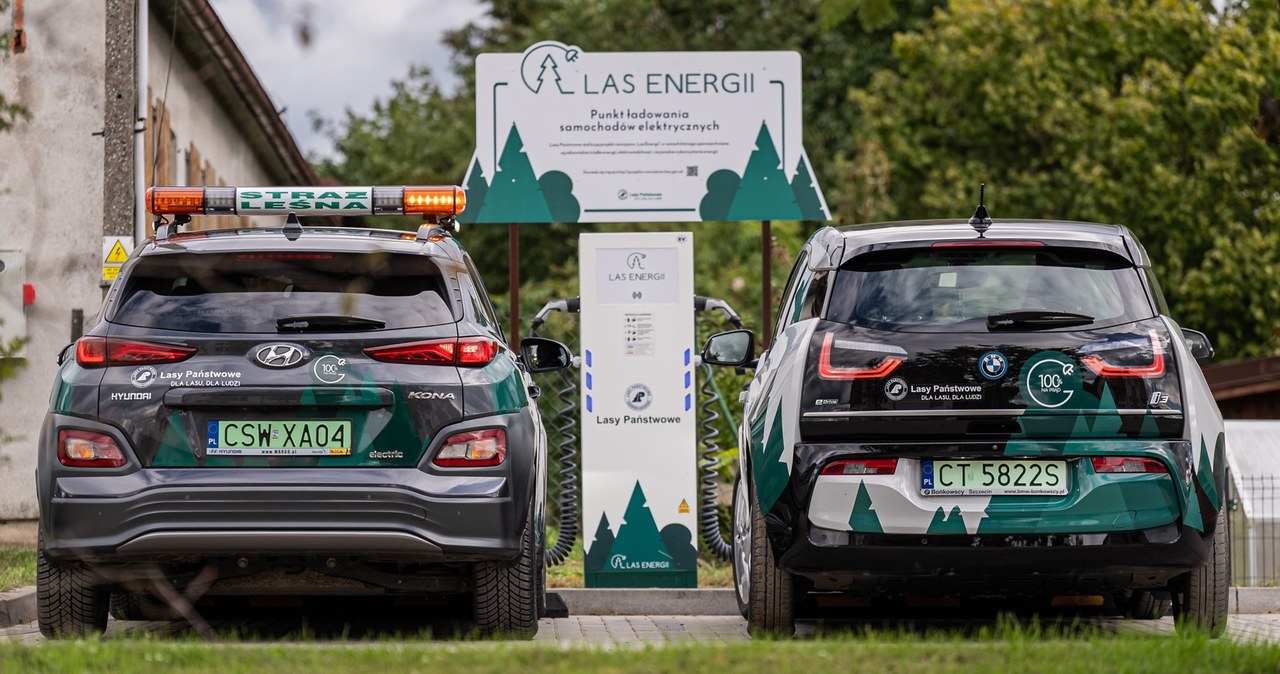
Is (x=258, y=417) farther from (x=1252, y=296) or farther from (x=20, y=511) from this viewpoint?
(x=1252, y=296)

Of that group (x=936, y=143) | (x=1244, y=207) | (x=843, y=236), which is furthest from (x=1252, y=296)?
(x=843, y=236)

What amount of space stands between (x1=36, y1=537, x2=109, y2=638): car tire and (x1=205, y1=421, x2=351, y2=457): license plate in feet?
2.82

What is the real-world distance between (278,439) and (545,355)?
2430 millimetres

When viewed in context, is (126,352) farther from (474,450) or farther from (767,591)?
(767,591)

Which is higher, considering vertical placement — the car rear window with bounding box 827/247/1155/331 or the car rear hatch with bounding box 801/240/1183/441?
the car rear window with bounding box 827/247/1155/331

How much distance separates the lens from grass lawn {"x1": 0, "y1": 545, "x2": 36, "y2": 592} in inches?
359

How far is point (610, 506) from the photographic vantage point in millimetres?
10578

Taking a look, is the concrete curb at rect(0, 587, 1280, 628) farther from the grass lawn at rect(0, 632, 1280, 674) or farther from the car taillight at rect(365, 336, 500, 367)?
the grass lawn at rect(0, 632, 1280, 674)

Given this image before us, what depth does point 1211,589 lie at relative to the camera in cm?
696

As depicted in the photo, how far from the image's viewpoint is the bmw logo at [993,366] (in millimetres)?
6664

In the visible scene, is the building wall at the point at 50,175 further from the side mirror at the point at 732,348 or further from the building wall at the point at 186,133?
the side mirror at the point at 732,348

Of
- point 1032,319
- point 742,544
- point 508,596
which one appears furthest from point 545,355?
point 1032,319

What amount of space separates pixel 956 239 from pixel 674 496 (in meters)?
3.91

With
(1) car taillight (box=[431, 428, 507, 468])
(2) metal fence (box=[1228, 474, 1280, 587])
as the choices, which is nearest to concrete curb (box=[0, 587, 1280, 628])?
(1) car taillight (box=[431, 428, 507, 468])
